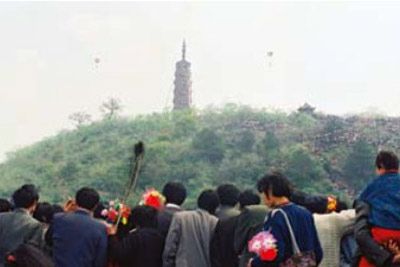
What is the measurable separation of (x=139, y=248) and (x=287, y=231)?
1.57m

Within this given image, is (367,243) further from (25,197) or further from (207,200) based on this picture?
(25,197)

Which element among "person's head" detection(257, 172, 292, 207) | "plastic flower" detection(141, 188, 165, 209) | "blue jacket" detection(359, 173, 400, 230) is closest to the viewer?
"person's head" detection(257, 172, 292, 207)

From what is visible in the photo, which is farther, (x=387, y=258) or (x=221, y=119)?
(x=221, y=119)

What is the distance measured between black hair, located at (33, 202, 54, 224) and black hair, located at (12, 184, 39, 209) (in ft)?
1.27

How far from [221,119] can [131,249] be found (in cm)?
5508

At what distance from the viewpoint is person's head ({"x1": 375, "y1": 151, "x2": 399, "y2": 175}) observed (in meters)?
6.01

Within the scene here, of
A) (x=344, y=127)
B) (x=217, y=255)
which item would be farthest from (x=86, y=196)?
(x=344, y=127)

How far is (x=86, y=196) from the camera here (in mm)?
6379

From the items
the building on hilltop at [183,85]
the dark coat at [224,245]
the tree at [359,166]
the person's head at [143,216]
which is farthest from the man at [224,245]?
the building on hilltop at [183,85]

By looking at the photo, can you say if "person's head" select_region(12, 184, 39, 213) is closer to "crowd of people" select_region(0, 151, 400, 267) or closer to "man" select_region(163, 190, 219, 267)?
"crowd of people" select_region(0, 151, 400, 267)

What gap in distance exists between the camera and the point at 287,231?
5.50m

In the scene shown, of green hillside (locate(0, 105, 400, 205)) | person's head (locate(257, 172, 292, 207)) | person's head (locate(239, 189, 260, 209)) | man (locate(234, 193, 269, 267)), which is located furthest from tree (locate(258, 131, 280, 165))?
person's head (locate(257, 172, 292, 207))

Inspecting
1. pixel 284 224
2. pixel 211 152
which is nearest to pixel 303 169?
pixel 211 152

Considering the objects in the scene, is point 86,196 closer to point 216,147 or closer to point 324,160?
point 324,160
